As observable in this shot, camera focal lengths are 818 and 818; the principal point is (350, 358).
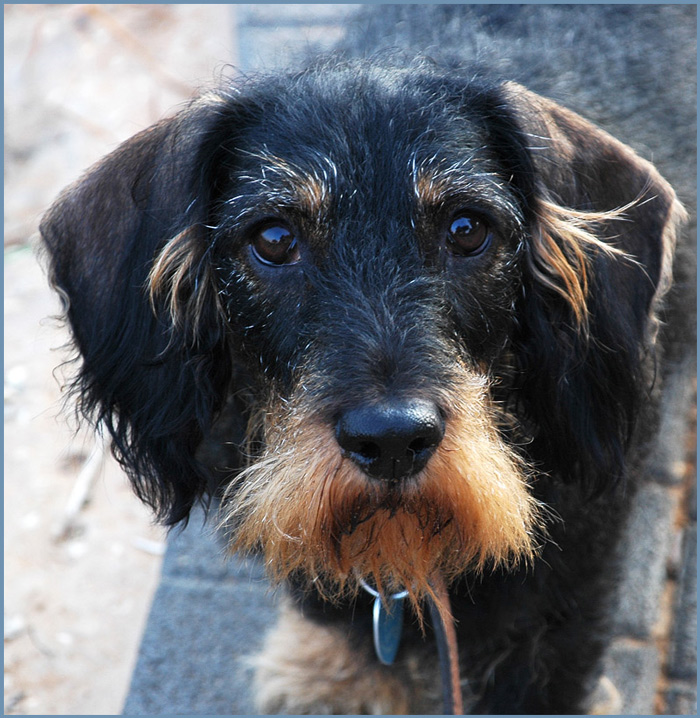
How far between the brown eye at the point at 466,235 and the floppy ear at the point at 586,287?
192 millimetres

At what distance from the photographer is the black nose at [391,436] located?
162 cm

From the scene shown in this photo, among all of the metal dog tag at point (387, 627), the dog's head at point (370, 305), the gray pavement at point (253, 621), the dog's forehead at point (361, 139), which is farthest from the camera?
the gray pavement at point (253, 621)

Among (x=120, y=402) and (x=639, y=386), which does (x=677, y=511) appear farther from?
(x=120, y=402)

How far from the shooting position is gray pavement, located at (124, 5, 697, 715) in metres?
2.94

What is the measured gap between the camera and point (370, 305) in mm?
1836

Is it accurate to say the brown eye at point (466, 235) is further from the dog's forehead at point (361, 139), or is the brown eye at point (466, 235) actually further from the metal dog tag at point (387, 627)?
the metal dog tag at point (387, 627)

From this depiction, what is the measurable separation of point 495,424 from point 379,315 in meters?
0.47

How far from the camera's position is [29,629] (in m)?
3.53

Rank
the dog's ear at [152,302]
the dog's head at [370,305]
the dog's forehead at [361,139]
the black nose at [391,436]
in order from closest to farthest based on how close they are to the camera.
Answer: the black nose at [391,436], the dog's head at [370,305], the dog's forehead at [361,139], the dog's ear at [152,302]

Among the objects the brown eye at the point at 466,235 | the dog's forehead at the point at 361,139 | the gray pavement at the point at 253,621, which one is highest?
the dog's forehead at the point at 361,139

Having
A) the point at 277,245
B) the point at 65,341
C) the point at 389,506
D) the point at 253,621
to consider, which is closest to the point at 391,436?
the point at 389,506

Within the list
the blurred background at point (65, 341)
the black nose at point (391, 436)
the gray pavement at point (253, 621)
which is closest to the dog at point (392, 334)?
the black nose at point (391, 436)

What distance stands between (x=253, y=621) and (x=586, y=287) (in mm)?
1959

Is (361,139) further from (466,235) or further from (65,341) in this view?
(65,341)
